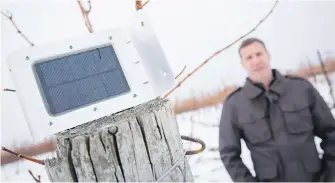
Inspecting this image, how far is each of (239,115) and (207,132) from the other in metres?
1.29

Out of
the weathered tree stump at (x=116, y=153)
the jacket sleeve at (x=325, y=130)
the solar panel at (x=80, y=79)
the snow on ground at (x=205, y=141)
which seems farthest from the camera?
the snow on ground at (x=205, y=141)

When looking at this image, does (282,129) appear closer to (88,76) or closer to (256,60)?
(256,60)

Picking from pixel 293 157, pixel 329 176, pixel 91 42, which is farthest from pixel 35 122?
pixel 329 176

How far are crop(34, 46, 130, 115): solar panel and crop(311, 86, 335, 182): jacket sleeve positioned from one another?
0.63m

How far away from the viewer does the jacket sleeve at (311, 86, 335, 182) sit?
3.15 ft

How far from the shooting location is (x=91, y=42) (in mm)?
721

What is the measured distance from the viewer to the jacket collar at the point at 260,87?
1006 mm

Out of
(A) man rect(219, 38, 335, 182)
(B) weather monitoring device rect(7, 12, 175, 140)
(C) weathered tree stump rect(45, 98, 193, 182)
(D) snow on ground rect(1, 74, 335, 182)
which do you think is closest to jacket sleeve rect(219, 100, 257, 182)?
(A) man rect(219, 38, 335, 182)

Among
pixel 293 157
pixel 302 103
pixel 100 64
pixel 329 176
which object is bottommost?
pixel 329 176

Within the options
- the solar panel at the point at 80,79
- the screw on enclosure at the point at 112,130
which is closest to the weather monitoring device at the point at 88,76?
the solar panel at the point at 80,79

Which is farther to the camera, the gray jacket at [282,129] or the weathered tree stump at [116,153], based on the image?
the gray jacket at [282,129]

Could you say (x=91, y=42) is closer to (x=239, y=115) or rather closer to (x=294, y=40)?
(x=239, y=115)

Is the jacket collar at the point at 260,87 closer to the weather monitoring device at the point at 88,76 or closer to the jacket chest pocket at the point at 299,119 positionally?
the jacket chest pocket at the point at 299,119

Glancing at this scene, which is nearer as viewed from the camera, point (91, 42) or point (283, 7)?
point (91, 42)
